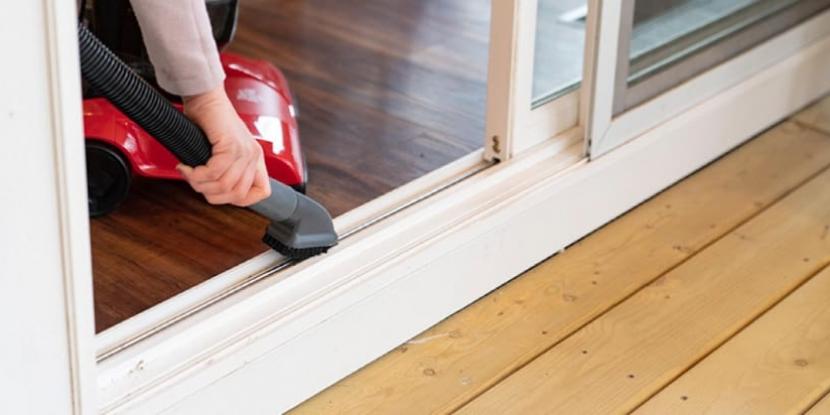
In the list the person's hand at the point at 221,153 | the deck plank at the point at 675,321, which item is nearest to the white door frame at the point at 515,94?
the deck plank at the point at 675,321

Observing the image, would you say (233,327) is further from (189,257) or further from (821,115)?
(821,115)

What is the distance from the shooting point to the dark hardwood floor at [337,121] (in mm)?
2014

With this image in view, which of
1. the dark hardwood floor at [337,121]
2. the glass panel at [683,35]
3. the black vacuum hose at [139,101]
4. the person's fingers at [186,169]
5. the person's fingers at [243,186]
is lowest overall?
the dark hardwood floor at [337,121]

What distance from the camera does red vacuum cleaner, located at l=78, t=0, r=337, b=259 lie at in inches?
69.5

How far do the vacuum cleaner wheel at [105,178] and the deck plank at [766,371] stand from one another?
2.84ft

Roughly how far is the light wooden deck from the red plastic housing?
39 centimetres

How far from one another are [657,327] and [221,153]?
714 mm

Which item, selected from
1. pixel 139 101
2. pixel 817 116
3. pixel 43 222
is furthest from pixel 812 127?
pixel 43 222

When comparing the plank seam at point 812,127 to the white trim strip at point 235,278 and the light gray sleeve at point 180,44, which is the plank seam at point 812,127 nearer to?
the white trim strip at point 235,278

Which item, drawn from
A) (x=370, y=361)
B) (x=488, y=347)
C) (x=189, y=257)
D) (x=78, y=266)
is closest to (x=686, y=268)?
(x=488, y=347)

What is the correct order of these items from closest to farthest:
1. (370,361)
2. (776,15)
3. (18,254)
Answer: (18,254) < (370,361) < (776,15)

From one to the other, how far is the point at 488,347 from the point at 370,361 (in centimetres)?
17

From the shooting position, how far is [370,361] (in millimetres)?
1832

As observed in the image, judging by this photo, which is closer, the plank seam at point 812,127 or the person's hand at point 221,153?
the person's hand at point 221,153
